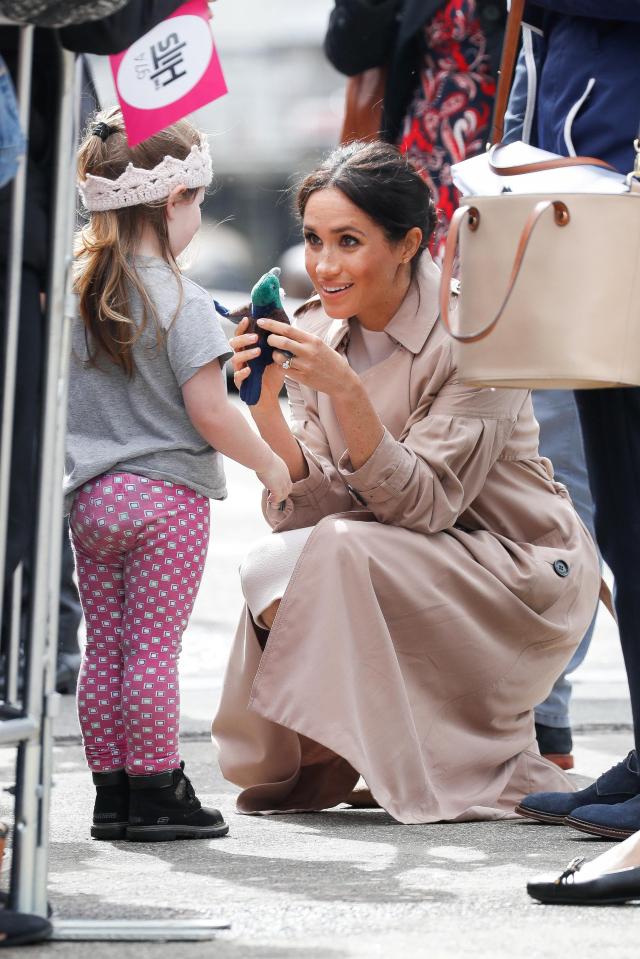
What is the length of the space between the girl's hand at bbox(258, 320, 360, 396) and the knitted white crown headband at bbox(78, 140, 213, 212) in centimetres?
30

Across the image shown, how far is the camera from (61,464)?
7.35ft

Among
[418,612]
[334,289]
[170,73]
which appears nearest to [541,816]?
[418,612]

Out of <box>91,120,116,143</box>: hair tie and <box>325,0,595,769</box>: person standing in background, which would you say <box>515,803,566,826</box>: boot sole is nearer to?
<box>91,120,116,143</box>: hair tie

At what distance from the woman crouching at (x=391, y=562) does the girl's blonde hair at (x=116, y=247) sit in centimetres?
25

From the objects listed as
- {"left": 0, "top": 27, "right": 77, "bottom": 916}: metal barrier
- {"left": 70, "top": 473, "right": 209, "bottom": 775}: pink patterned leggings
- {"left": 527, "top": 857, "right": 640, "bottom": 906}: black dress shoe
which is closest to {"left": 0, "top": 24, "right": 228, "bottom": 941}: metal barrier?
{"left": 0, "top": 27, "right": 77, "bottom": 916}: metal barrier

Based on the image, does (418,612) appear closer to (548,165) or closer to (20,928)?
(548,165)

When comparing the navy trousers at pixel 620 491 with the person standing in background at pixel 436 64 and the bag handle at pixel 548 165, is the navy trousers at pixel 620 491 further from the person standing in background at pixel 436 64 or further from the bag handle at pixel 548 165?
the person standing in background at pixel 436 64

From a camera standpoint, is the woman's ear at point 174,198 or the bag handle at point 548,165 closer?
the bag handle at point 548,165

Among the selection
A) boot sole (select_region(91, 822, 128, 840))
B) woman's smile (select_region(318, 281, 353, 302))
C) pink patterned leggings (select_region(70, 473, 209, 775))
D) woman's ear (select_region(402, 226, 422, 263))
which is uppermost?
woman's ear (select_region(402, 226, 422, 263))

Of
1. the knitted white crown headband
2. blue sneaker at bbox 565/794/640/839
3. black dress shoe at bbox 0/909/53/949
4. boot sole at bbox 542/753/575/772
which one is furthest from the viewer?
boot sole at bbox 542/753/575/772

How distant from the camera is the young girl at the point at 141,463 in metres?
3.03

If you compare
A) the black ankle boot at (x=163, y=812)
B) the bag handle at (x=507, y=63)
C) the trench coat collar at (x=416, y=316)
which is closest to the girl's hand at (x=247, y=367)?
the trench coat collar at (x=416, y=316)

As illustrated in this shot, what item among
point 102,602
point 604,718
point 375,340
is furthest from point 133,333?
point 604,718

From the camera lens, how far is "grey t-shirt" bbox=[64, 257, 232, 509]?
3.06 metres
